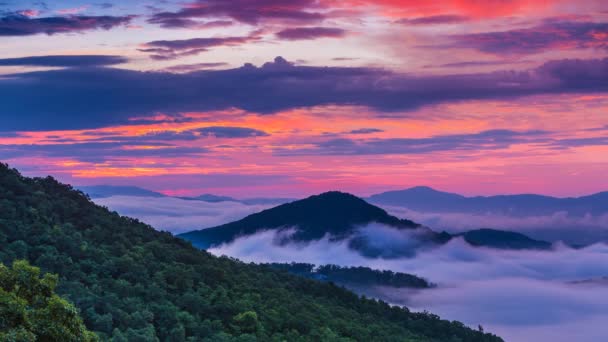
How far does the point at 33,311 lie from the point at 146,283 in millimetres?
42513

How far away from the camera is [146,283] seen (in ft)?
225

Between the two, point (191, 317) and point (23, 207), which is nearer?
point (191, 317)

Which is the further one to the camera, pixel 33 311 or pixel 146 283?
pixel 146 283

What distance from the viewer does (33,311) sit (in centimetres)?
2652

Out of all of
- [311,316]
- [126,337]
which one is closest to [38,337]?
[126,337]

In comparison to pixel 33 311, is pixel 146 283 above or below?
above

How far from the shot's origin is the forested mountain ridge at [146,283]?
5881cm

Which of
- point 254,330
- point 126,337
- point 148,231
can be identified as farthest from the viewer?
point 148,231

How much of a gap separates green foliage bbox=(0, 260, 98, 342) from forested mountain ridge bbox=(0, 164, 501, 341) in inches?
877

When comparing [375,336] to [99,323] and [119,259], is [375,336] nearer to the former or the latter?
[119,259]

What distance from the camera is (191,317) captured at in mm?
63469

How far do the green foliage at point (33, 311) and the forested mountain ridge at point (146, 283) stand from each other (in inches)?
877

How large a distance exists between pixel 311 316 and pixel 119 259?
20.3 meters

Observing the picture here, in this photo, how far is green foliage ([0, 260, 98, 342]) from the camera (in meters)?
25.0
